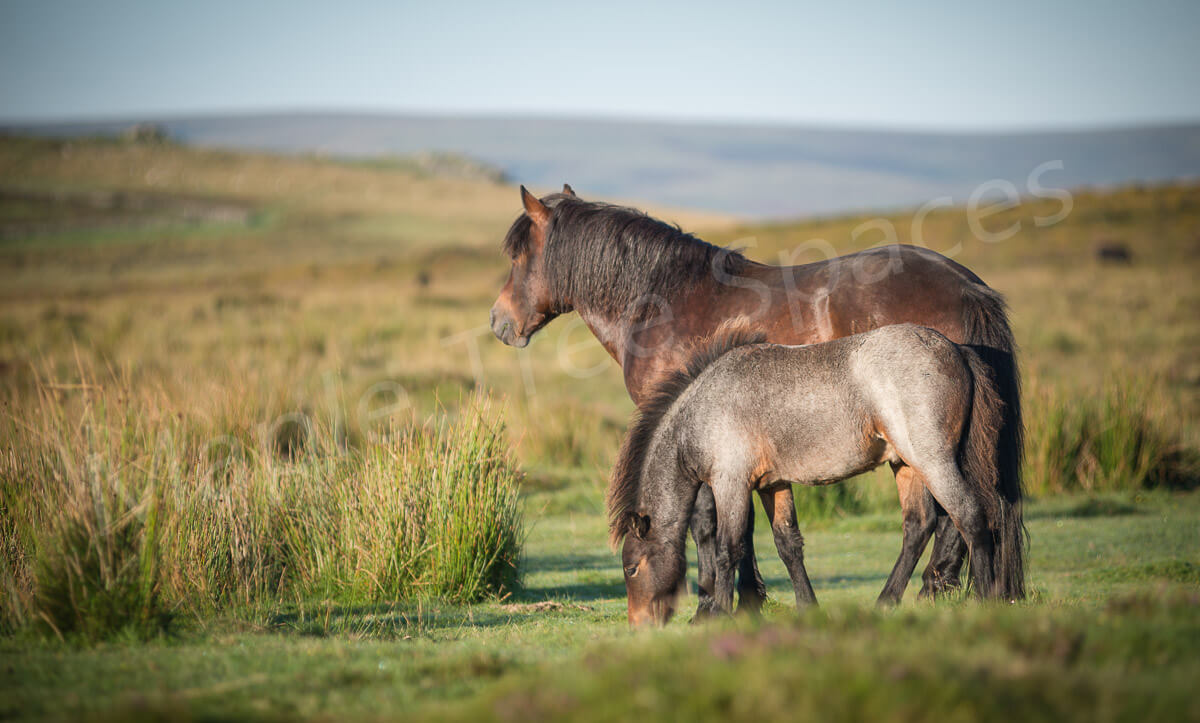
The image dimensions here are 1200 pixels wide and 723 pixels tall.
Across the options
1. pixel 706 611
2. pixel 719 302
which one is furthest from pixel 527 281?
pixel 706 611

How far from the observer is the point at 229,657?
14.9 ft

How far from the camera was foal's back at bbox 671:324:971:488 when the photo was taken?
5.26 meters

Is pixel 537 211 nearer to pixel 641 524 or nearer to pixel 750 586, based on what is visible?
pixel 641 524

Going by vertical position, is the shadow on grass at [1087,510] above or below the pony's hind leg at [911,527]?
below

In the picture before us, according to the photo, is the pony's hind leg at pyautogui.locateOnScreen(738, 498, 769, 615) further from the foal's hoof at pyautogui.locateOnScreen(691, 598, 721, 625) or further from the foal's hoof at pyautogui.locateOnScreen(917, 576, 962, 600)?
the foal's hoof at pyautogui.locateOnScreen(917, 576, 962, 600)

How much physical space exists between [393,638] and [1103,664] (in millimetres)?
3652

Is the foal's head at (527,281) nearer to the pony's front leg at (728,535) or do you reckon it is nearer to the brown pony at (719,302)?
the brown pony at (719,302)

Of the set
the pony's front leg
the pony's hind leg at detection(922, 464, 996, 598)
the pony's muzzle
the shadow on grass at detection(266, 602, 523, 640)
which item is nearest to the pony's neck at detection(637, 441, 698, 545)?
the pony's front leg

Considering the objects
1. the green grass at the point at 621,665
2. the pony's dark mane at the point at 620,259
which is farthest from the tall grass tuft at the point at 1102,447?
the pony's dark mane at the point at 620,259

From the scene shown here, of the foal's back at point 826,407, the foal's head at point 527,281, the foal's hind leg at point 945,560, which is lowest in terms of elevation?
the foal's hind leg at point 945,560

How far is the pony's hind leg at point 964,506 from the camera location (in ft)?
17.2

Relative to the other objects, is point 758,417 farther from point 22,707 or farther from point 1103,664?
point 22,707

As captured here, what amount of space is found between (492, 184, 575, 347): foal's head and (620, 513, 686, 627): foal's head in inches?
→ 91.7

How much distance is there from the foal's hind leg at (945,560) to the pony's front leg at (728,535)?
1427 mm
